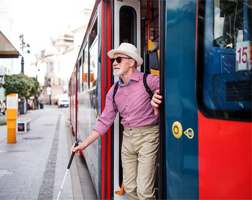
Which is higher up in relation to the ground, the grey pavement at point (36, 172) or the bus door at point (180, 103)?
the bus door at point (180, 103)

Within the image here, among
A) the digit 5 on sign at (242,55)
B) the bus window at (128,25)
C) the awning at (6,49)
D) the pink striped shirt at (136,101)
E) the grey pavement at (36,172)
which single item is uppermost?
the awning at (6,49)

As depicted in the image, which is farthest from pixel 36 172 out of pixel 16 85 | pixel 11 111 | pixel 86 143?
pixel 16 85

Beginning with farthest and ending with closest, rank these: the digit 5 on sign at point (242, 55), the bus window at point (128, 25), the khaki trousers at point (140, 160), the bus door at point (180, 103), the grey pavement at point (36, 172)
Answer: the grey pavement at point (36, 172)
the bus window at point (128, 25)
the khaki trousers at point (140, 160)
the bus door at point (180, 103)
the digit 5 on sign at point (242, 55)

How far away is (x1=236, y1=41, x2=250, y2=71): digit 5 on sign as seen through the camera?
52.8 inches

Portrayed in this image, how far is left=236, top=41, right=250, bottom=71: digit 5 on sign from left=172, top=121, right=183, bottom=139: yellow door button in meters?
0.52

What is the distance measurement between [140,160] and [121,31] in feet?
5.18

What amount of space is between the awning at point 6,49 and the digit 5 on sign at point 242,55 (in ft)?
28.7

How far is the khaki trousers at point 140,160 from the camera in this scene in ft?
8.25

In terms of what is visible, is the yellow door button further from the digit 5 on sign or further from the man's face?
the man's face

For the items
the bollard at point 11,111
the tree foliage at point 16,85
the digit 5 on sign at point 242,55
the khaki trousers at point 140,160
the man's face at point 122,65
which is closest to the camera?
the digit 5 on sign at point 242,55

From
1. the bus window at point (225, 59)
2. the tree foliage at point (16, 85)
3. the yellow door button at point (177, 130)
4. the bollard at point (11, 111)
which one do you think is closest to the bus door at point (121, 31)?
the yellow door button at point (177, 130)

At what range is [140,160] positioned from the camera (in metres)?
2.56

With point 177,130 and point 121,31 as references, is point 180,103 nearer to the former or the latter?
point 177,130

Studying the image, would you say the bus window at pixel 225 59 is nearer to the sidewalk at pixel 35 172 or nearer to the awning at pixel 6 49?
the sidewalk at pixel 35 172
